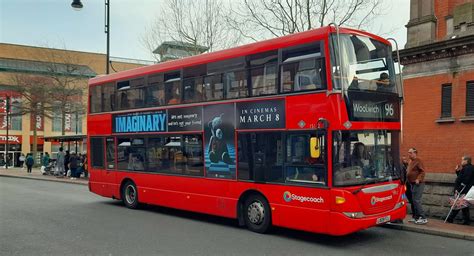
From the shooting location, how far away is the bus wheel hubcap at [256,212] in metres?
9.13

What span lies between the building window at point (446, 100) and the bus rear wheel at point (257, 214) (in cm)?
801

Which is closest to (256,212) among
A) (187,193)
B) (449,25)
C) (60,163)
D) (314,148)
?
(314,148)

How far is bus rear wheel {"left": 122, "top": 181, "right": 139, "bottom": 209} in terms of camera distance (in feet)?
41.7

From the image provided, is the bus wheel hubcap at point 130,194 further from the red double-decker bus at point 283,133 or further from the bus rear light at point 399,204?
the bus rear light at point 399,204

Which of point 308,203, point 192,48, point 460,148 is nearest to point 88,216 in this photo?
point 308,203

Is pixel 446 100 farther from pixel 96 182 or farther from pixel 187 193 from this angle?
pixel 96 182

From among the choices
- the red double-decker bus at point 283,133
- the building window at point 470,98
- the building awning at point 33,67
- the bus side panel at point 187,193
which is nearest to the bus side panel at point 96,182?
the bus side panel at point 187,193

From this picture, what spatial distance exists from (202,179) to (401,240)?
465 centimetres

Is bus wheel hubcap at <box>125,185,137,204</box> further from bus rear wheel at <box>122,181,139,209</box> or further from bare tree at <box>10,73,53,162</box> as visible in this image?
bare tree at <box>10,73,53,162</box>

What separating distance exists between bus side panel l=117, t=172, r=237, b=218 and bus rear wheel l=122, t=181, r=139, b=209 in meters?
0.25

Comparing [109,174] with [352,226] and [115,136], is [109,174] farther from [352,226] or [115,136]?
[352,226]

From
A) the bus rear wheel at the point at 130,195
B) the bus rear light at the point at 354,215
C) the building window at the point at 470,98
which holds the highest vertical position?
the building window at the point at 470,98

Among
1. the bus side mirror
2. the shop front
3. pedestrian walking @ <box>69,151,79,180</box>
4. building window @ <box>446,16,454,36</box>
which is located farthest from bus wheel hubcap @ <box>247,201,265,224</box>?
the shop front

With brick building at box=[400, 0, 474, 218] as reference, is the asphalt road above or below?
below
